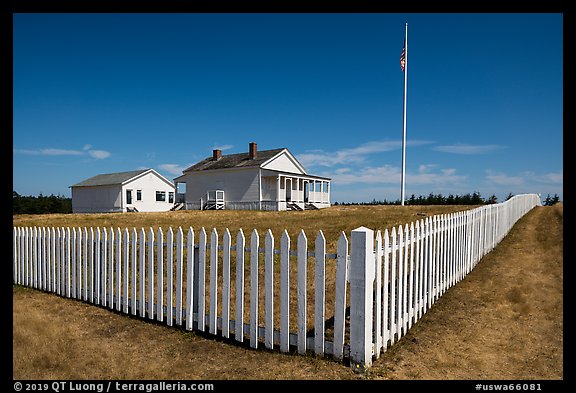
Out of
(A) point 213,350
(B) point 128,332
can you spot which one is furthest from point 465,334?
(B) point 128,332

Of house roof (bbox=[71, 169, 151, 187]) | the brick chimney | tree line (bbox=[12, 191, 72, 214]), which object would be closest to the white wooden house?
the brick chimney

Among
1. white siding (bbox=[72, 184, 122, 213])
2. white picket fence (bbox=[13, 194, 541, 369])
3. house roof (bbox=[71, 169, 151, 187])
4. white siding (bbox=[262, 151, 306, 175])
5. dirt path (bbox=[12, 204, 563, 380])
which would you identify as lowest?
dirt path (bbox=[12, 204, 563, 380])

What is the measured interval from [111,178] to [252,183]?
737 inches

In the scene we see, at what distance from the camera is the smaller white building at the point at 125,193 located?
37.3 metres

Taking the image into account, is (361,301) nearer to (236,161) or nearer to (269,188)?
(269,188)

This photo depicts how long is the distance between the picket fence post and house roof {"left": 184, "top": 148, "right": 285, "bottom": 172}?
98.0 feet

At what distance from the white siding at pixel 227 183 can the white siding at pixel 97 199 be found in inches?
278

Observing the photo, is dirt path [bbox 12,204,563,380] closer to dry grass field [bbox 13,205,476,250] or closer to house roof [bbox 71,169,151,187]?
dry grass field [bbox 13,205,476,250]

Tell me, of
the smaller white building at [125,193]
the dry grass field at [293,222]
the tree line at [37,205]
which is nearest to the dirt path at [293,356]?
the dry grass field at [293,222]

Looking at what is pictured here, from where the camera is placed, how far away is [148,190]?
3962cm

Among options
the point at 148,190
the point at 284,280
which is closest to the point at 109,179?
the point at 148,190

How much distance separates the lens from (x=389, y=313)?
4.76 metres

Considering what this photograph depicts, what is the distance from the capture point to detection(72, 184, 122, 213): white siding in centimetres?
3744
